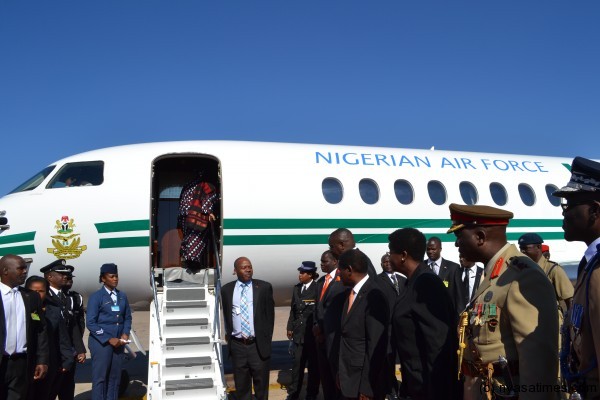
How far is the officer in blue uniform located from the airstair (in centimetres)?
46

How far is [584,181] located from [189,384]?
635cm

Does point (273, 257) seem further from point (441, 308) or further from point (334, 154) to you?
point (441, 308)

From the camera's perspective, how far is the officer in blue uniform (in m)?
8.33

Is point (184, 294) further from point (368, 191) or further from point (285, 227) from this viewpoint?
point (368, 191)

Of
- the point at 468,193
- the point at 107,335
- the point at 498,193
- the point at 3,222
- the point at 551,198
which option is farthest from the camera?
→ the point at 551,198

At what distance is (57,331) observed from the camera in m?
7.75

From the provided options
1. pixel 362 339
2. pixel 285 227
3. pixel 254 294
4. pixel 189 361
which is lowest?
pixel 189 361

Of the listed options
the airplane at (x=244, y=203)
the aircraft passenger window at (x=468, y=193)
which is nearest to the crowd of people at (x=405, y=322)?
the airplane at (x=244, y=203)

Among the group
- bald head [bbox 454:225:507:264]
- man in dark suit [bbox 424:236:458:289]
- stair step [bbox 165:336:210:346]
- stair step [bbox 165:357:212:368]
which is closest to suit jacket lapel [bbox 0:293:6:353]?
stair step [bbox 165:357:212:368]

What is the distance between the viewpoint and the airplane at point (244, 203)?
998cm

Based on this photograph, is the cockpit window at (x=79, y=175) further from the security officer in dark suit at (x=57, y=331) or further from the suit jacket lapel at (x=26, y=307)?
the suit jacket lapel at (x=26, y=307)

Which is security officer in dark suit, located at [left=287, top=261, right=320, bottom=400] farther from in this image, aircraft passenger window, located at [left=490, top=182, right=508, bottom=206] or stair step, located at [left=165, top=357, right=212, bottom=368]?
aircraft passenger window, located at [left=490, top=182, right=508, bottom=206]

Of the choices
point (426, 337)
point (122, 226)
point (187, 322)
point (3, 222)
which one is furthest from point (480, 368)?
point (3, 222)

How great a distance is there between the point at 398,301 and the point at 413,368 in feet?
1.66
